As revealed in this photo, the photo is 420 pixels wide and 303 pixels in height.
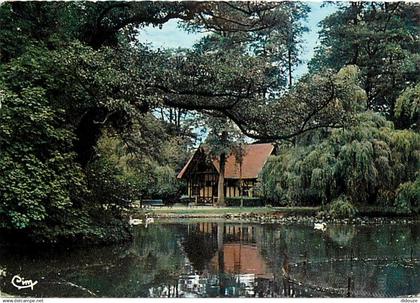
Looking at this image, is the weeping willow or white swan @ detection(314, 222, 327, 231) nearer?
white swan @ detection(314, 222, 327, 231)

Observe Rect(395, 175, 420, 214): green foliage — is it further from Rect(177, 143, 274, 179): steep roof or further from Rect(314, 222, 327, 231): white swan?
Rect(177, 143, 274, 179): steep roof

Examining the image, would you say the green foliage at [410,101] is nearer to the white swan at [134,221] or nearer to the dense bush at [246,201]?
the dense bush at [246,201]

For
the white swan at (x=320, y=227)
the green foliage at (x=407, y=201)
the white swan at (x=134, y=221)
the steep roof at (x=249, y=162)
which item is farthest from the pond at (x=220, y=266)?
the green foliage at (x=407, y=201)

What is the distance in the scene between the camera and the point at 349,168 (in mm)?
11805

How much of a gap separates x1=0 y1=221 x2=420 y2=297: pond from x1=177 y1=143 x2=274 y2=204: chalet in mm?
537

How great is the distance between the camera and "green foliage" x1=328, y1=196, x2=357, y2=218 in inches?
460

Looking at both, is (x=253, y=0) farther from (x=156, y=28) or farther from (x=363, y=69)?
(x=363, y=69)

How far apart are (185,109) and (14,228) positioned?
2790 mm

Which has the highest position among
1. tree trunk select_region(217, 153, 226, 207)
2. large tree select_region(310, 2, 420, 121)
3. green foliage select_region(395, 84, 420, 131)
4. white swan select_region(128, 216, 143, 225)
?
large tree select_region(310, 2, 420, 121)

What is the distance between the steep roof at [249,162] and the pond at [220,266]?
88 centimetres

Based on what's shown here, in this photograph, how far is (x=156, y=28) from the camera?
684 centimetres

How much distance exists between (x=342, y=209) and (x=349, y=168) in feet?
2.75

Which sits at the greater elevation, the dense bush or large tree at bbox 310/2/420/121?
large tree at bbox 310/2/420/121

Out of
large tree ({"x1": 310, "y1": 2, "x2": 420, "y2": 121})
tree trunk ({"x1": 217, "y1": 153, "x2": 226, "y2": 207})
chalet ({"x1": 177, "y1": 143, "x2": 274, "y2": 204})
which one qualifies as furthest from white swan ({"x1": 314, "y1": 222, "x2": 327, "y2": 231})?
large tree ({"x1": 310, "y1": 2, "x2": 420, "y2": 121})
